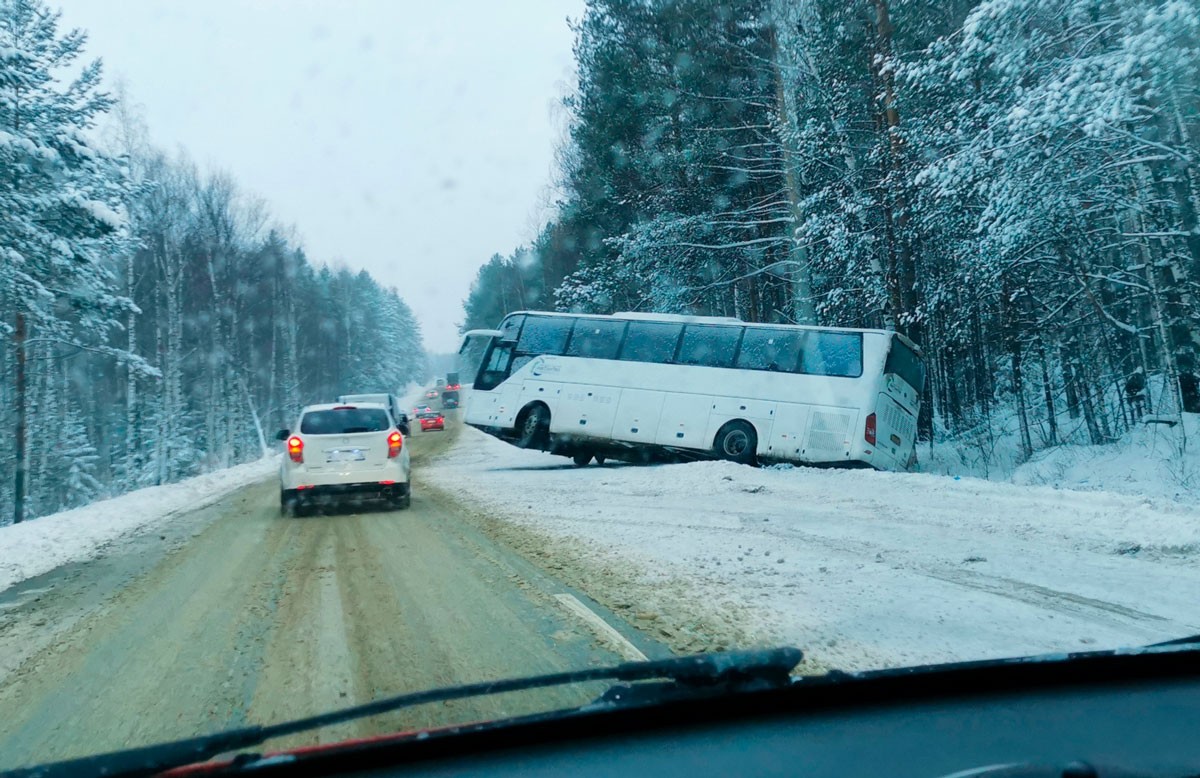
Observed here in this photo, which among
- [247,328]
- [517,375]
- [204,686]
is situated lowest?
[204,686]

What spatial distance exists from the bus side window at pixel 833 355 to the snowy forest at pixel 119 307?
16.9m

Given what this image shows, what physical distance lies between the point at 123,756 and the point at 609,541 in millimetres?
8341

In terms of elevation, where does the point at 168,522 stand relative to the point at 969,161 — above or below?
below

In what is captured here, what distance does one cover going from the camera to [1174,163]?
1387 cm

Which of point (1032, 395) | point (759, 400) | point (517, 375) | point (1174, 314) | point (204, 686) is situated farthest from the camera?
point (1032, 395)

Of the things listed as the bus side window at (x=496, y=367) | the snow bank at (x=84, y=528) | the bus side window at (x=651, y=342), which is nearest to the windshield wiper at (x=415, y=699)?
the snow bank at (x=84, y=528)

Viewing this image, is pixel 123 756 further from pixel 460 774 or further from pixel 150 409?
pixel 150 409

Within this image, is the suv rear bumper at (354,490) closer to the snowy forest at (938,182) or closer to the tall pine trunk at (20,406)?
the snowy forest at (938,182)

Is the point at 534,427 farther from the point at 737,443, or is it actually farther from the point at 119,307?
the point at 119,307

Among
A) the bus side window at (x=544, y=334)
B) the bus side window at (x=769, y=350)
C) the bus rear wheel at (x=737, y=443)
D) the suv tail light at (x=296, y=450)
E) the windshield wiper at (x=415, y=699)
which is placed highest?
the bus side window at (x=544, y=334)

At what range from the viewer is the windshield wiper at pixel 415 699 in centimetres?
217

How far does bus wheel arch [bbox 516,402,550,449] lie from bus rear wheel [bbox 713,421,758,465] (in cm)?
432

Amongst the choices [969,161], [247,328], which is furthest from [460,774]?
[247,328]

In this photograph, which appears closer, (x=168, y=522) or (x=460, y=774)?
(x=460, y=774)
